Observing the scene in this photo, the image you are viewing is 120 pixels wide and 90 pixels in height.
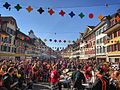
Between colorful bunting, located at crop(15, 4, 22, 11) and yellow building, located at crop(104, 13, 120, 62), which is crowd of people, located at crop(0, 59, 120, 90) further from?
yellow building, located at crop(104, 13, 120, 62)

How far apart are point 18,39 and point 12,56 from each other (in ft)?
23.6

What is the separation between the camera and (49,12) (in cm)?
1560

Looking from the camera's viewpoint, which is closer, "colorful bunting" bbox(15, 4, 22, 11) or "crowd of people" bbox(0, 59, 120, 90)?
"crowd of people" bbox(0, 59, 120, 90)

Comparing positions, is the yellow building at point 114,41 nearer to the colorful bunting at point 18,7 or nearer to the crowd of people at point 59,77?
the crowd of people at point 59,77

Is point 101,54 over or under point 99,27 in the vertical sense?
under

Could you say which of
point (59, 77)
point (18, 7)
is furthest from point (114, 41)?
point (59, 77)

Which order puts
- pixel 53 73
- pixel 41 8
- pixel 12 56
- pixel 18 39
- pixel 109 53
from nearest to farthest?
pixel 53 73 < pixel 41 8 < pixel 109 53 < pixel 12 56 < pixel 18 39

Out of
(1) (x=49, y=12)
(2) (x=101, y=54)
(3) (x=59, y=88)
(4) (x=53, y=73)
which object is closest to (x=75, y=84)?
(4) (x=53, y=73)

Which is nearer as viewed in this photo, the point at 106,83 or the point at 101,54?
the point at 106,83

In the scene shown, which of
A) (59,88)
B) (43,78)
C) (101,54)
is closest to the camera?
(59,88)

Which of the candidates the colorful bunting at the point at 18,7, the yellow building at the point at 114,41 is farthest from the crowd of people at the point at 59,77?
the yellow building at the point at 114,41

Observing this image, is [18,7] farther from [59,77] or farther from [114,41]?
[114,41]

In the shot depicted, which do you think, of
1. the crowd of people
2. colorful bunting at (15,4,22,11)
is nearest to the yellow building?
the crowd of people

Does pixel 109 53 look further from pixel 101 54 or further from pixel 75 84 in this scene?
pixel 75 84
